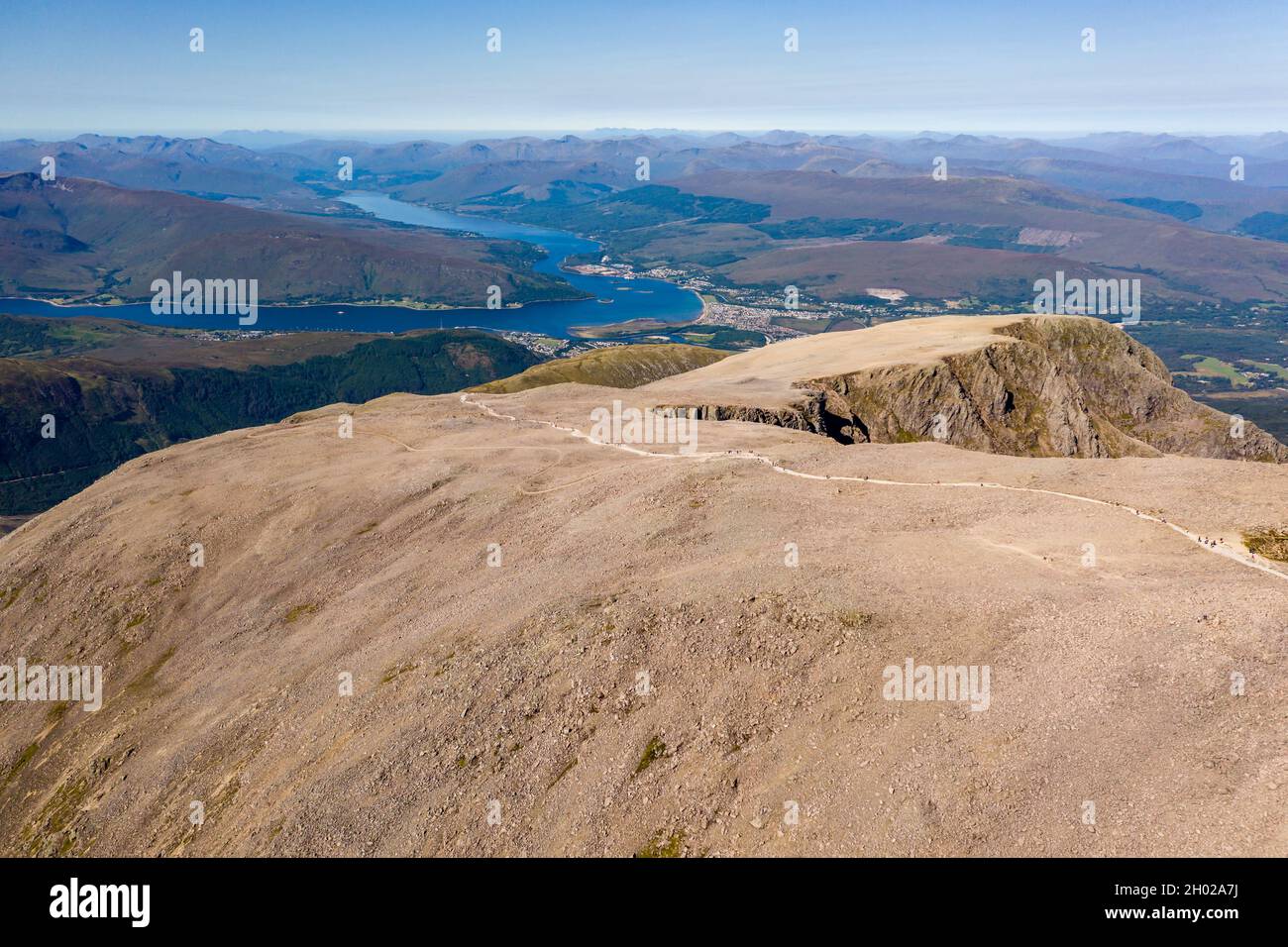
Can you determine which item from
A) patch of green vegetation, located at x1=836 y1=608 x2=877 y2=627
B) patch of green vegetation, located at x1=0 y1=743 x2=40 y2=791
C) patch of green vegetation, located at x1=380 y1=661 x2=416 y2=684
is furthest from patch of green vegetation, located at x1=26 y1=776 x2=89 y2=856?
patch of green vegetation, located at x1=836 y1=608 x2=877 y2=627

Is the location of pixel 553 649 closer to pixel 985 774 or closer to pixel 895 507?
pixel 985 774

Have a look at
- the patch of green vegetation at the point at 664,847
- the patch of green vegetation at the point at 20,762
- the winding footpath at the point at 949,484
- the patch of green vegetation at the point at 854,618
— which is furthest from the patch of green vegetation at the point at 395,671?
the winding footpath at the point at 949,484

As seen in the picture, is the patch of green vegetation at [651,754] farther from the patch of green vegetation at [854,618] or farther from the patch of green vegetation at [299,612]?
the patch of green vegetation at [299,612]

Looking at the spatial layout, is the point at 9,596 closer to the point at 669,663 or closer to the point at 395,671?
the point at 395,671

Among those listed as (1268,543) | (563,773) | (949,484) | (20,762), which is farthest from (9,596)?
(1268,543)
